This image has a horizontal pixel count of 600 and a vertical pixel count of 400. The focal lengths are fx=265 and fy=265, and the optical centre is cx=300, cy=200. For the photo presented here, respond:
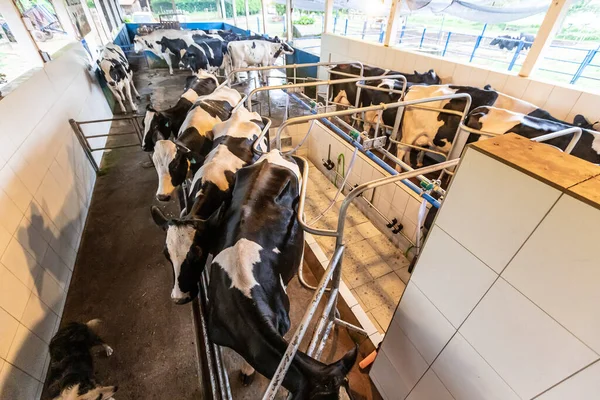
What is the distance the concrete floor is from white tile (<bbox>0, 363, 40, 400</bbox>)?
354mm

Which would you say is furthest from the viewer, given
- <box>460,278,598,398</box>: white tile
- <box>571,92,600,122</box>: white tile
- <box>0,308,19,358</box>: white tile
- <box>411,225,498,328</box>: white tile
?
<box>571,92,600,122</box>: white tile

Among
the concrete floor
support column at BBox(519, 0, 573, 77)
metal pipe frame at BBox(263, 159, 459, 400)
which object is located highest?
support column at BBox(519, 0, 573, 77)

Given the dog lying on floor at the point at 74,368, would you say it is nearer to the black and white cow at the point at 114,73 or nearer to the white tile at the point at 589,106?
the white tile at the point at 589,106

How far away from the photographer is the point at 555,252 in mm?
661

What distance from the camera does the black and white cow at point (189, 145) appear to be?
2643mm

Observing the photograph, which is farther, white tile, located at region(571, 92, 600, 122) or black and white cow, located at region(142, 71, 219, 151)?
black and white cow, located at region(142, 71, 219, 151)

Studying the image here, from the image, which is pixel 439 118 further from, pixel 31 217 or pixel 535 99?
pixel 31 217

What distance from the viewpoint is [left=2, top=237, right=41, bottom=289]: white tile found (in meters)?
1.84

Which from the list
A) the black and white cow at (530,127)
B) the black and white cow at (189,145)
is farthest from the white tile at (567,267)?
the black and white cow at (189,145)

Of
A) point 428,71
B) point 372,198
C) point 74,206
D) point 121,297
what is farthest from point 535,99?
point 74,206

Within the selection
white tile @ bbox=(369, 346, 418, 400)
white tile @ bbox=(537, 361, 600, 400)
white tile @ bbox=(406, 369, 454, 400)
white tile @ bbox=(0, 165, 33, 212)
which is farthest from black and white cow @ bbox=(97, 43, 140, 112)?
white tile @ bbox=(537, 361, 600, 400)

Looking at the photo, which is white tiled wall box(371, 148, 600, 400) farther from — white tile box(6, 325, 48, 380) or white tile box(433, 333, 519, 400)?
white tile box(6, 325, 48, 380)

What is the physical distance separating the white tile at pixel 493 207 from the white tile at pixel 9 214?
9.13 feet

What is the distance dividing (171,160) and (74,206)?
55.9 inches
